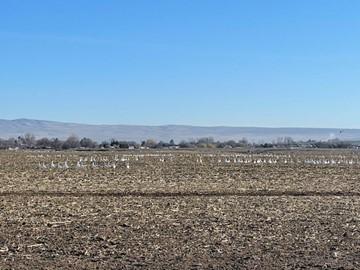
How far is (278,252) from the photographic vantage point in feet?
40.8

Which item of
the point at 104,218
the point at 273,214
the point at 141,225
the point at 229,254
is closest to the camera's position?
the point at 229,254

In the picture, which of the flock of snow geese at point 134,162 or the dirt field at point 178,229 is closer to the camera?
the dirt field at point 178,229

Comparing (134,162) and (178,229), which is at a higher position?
(134,162)

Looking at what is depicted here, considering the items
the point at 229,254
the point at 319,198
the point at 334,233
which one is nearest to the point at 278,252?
the point at 229,254

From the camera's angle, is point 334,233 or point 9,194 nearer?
point 334,233

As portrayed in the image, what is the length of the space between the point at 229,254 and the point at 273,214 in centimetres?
627

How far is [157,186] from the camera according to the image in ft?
99.0

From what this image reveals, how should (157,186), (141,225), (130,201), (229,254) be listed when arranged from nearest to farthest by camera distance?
(229,254) < (141,225) < (130,201) < (157,186)

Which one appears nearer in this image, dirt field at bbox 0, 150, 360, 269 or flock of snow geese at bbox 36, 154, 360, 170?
dirt field at bbox 0, 150, 360, 269

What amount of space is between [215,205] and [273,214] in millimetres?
2814

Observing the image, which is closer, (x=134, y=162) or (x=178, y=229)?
(x=178, y=229)

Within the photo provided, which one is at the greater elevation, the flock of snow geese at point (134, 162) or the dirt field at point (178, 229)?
the flock of snow geese at point (134, 162)

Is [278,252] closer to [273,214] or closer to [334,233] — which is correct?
[334,233]

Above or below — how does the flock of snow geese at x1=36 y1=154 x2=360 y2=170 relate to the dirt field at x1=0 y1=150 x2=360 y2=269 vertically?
above
